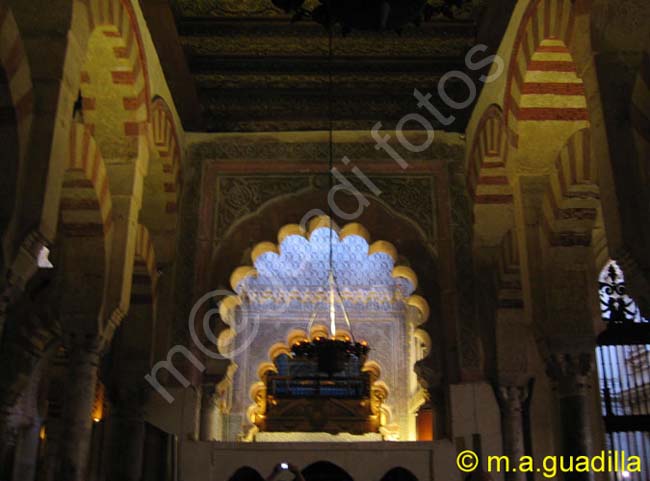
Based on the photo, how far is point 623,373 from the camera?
7.89 metres

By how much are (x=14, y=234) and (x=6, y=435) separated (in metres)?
3.64

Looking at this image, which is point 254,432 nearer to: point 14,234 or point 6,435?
point 6,435

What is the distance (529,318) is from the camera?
5336mm

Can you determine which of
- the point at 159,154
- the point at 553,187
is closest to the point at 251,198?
the point at 159,154

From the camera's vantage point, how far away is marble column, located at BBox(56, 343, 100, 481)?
4.77 metres

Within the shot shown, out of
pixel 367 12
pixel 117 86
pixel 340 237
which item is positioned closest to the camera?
pixel 367 12

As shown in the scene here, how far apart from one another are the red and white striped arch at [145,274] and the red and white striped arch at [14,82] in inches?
110

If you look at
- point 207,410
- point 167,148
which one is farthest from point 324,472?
point 167,148

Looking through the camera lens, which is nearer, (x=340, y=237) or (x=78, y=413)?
(x=78, y=413)

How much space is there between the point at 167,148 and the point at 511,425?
351 cm

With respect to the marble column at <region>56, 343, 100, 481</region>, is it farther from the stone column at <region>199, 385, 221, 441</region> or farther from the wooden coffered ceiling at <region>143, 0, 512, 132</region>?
the wooden coffered ceiling at <region>143, 0, 512, 132</region>

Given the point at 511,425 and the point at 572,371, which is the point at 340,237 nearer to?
the point at 511,425

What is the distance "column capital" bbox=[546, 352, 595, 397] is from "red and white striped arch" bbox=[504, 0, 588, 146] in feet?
4.78

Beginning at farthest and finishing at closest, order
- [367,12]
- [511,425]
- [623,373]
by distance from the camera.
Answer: [623,373] < [511,425] < [367,12]
